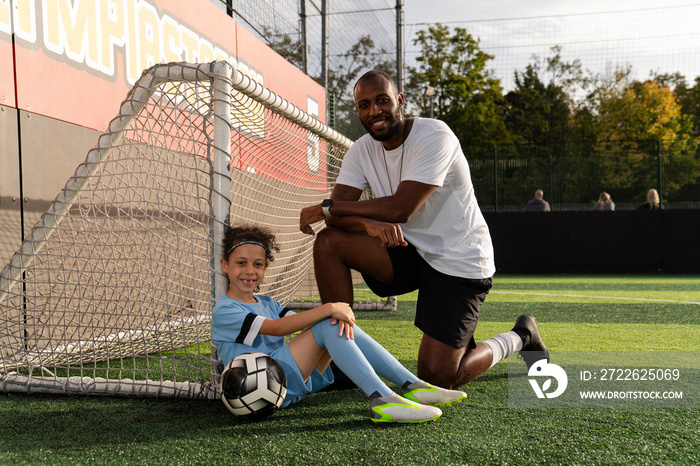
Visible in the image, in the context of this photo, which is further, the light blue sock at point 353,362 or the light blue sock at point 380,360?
the light blue sock at point 380,360

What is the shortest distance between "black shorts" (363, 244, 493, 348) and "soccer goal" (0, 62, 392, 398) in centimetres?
79

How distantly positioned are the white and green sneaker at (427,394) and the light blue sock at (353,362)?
0.16 metres

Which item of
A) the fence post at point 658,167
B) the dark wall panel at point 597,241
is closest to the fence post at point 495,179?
the dark wall panel at point 597,241

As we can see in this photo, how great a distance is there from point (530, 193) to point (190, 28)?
8621 mm

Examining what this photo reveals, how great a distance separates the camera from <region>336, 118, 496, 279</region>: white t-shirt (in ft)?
8.21

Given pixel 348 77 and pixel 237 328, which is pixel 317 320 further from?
pixel 348 77

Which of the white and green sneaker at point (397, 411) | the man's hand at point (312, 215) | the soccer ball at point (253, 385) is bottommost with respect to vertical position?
the white and green sneaker at point (397, 411)

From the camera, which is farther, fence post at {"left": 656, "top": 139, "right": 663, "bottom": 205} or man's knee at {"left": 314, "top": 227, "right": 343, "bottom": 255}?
fence post at {"left": 656, "top": 139, "right": 663, "bottom": 205}

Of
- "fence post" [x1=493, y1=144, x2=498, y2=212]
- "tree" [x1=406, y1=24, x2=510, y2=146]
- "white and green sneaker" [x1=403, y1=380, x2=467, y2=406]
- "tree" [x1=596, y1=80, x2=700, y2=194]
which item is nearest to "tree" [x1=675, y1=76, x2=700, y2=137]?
"tree" [x1=596, y1=80, x2=700, y2=194]

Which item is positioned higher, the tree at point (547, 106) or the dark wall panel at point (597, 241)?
the tree at point (547, 106)

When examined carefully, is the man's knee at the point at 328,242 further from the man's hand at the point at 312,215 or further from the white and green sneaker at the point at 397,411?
the white and green sneaker at the point at 397,411

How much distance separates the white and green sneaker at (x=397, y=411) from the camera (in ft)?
6.65

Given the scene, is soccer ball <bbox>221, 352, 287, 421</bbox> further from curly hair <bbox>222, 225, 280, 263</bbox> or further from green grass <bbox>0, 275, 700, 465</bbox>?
curly hair <bbox>222, 225, 280, 263</bbox>

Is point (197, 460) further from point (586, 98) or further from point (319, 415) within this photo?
point (586, 98)
